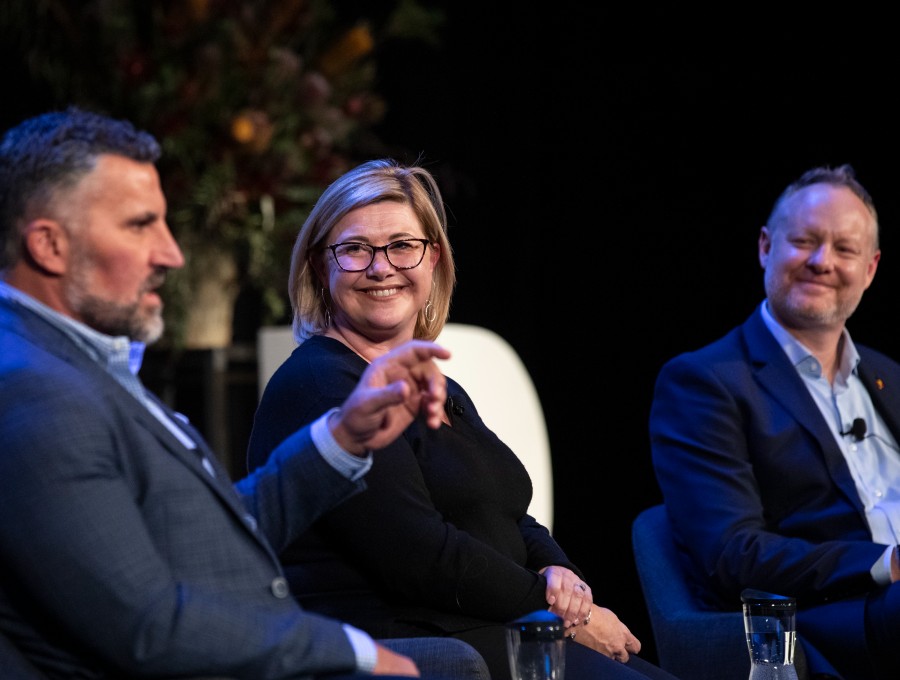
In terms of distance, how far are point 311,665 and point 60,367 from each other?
1.55 ft

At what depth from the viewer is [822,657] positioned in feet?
8.71

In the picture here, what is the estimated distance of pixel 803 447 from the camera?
2.95 meters

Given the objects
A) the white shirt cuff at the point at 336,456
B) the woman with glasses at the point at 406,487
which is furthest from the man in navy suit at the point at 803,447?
the white shirt cuff at the point at 336,456

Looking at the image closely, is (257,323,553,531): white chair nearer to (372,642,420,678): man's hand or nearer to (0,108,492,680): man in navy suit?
(0,108,492,680): man in navy suit

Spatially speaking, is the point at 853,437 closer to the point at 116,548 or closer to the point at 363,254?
the point at 363,254

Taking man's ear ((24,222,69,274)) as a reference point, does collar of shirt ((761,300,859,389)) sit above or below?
below

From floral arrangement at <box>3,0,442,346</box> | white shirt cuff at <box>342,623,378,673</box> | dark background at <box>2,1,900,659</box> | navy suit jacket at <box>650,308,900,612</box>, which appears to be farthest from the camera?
dark background at <box>2,1,900,659</box>

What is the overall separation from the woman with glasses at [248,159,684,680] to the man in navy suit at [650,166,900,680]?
0.55 meters

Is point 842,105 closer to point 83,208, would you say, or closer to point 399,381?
point 399,381

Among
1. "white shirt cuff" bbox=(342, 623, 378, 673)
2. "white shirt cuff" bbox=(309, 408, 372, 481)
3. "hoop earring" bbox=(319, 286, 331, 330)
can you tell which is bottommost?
"white shirt cuff" bbox=(342, 623, 378, 673)

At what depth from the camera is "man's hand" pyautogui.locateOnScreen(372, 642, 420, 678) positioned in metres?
1.58

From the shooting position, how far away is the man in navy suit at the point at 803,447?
2.70 m

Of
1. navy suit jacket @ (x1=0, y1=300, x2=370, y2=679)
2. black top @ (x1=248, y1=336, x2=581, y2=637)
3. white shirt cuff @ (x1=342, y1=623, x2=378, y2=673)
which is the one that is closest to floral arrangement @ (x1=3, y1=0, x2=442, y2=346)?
black top @ (x1=248, y1=336, x2=581, y2=637)

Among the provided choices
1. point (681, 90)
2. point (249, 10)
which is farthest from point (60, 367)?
point (681, 90)
